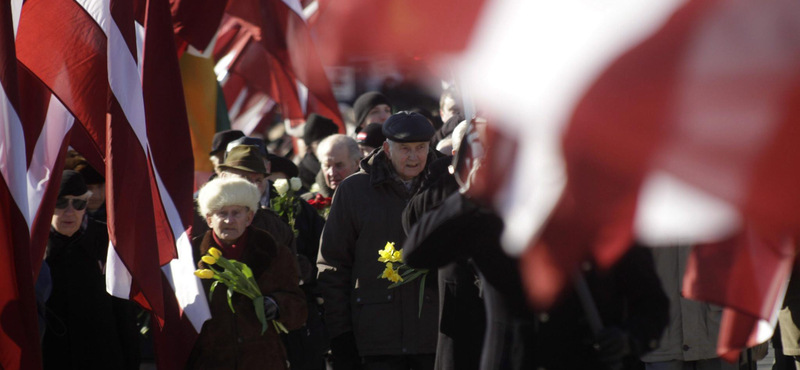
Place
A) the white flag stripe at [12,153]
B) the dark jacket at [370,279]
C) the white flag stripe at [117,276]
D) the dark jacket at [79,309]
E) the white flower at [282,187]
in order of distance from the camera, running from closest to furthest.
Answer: the white flag stripe at [12,153]
the white flag stripe at [117,276]
the dark jacket at [370,279]
the dark jacket at [79,309]
the white flower at [282,187]

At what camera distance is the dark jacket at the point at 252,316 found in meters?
5.91

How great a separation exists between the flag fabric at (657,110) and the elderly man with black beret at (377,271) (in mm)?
3396

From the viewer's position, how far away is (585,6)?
8.93 feet

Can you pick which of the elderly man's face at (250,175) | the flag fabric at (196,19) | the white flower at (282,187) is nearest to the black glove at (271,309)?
the elderly man's face at (250,175)

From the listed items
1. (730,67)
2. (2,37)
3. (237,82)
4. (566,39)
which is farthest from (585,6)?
(237,82)

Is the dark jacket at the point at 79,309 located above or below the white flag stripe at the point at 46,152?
below

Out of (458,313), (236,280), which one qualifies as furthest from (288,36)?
(458,313)

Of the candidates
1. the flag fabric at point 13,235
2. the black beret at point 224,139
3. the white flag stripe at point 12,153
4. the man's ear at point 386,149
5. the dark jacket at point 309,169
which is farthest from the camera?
the dark jacket at point 309,169

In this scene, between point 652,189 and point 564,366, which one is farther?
point 564,366

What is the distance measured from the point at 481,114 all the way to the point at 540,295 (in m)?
1.16

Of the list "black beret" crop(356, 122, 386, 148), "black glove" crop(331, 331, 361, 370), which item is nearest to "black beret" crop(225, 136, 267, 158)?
"black beret" crop(356, 122, 386, 148)

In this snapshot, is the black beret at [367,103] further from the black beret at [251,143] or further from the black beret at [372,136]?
the black beret at [251,143]

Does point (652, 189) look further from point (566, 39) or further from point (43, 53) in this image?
point (43, 53)

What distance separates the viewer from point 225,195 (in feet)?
20.0
